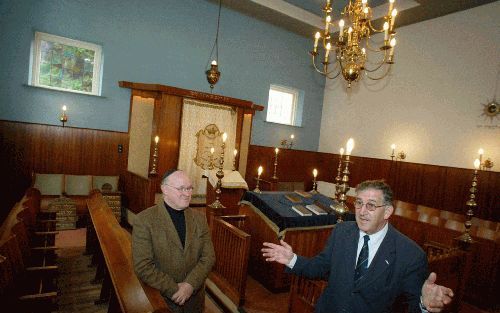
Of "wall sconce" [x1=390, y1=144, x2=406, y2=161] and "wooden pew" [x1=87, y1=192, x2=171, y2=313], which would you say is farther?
"wall sconce" [x1=390, y1=144, x2=406, y2=161]

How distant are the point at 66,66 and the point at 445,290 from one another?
817 cm

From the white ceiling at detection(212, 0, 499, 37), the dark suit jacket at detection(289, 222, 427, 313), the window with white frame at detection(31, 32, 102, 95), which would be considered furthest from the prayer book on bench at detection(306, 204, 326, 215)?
the white ceiling at detection(212, 0, 499, 37)

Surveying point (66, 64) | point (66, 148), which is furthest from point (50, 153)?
point (66, 64)

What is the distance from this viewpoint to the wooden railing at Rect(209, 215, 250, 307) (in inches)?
148

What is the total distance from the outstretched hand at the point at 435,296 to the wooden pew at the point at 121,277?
1.53 m

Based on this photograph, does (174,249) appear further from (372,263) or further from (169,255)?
(372,263)

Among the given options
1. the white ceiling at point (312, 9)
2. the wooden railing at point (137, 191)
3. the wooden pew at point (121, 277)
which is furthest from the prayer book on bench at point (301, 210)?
the white ceiling at point (312, 9)

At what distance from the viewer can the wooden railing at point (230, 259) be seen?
148 inches

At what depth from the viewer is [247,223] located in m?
4.98

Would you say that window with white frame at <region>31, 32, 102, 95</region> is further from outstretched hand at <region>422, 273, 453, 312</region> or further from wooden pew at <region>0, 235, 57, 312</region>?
outstretched hand at <region>422, 273, 453, 312</region>

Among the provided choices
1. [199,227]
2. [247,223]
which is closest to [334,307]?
[199,227]

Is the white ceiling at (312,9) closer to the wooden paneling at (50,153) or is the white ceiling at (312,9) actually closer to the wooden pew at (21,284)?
the wooden paneling at (50,153)

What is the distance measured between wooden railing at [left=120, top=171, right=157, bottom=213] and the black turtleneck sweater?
341cm

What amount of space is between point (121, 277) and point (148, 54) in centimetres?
682
